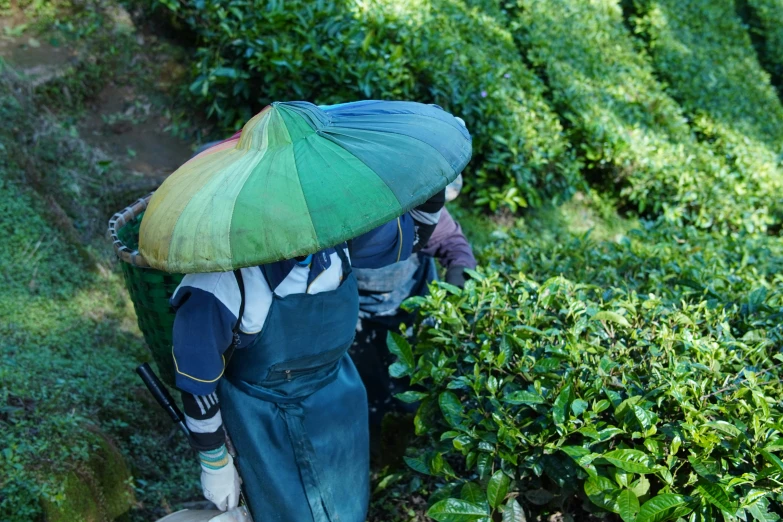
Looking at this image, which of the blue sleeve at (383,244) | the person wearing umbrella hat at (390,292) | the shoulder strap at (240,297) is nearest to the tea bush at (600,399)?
the blue sleeve at (383,244)

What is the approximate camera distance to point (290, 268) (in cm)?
225

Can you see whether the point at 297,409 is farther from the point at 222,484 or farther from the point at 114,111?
the point at 114,111

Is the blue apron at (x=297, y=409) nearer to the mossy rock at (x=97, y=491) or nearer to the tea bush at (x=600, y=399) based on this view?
the tea bush at (x=600, y=399)

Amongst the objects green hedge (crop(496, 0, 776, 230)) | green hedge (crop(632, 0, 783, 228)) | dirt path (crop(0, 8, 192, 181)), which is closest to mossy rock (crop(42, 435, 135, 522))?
dirt path (crop(0, 8, 192, 181))

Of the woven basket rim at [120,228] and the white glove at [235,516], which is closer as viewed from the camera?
the woven basket rim at [120,228]

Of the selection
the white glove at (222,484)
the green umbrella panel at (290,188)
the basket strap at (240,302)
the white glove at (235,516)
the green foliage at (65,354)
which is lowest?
the green foliage at (65,354)

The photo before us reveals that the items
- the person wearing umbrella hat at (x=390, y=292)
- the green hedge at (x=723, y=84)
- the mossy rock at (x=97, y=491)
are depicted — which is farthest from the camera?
the green hedge at (x=723, y=84)

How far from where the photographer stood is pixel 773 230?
Result: 6.82 meters

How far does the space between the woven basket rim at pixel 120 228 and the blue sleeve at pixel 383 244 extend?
750 mm

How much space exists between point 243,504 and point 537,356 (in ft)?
3.80

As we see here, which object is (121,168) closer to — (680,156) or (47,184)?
(47,184)

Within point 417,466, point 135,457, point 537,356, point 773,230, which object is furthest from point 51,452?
point 773,230

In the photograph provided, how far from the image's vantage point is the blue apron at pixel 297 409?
233cm

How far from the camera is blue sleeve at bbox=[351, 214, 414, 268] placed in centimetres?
262
